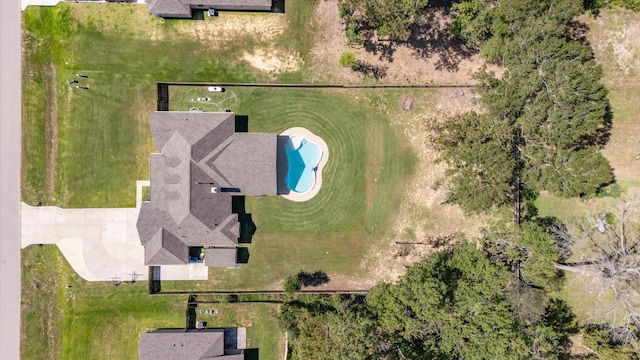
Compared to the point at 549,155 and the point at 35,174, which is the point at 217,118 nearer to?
the point at 35,174

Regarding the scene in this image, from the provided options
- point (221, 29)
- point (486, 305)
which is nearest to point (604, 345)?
point (486, 305)

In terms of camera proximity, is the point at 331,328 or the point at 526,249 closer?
the point at 331,328

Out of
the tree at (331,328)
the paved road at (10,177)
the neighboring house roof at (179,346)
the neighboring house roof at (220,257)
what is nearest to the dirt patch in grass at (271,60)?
the neighboring house roof at (220,257)

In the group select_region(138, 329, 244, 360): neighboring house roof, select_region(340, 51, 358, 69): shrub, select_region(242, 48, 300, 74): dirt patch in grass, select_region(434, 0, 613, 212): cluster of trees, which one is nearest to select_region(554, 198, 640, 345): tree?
select_region(434, 0, 613, 212): cluster of trees

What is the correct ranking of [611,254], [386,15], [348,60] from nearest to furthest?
[386,15] < [348,60] < [611,254]

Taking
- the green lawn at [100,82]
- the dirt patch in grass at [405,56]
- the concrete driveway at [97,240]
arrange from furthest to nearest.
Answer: the dirt patch in grass at [405,56], the concrete driveway at [97,240], the green lawn at [100,82]

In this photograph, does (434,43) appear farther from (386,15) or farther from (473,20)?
(386,15)

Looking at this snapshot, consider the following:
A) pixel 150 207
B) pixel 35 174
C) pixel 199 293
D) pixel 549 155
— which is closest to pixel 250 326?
pixel 199 293

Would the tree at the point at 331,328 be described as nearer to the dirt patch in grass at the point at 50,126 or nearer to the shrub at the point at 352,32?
the shrub at the point at 352,32
